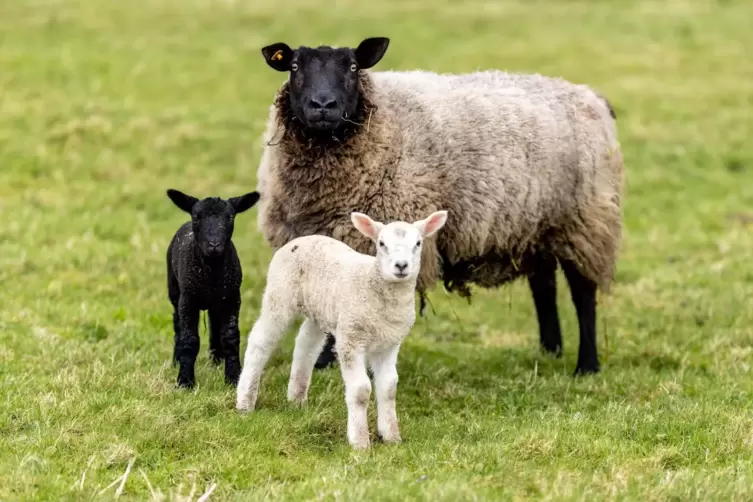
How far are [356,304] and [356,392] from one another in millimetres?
564

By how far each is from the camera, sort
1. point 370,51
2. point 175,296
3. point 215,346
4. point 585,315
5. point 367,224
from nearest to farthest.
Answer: point 367,224 → point 175,296 → point 370,51 → point 215,346 → point 585,315

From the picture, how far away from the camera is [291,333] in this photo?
10.7 m

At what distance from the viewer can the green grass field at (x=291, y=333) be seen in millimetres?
6160

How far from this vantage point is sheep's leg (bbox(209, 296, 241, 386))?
7.72 metres

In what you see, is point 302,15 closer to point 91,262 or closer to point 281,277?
point 91,262

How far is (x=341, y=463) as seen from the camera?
6242mm

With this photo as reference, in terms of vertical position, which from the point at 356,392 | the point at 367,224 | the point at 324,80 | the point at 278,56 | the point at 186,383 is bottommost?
the point at 186,383

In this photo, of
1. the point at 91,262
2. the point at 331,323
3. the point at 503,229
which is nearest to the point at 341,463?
the point at 331,323

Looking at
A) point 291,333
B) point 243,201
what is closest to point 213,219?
point 243,201

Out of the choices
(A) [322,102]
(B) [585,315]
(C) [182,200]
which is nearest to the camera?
(C) [182,200]

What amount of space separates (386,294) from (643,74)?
19645mm

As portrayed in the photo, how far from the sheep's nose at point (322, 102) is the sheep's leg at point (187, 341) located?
5.88ft

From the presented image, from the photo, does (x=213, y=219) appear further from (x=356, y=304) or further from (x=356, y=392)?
(x=356, y=392)

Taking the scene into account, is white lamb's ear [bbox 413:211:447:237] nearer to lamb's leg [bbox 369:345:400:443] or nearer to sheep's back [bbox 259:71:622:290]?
lamb's leg [bbox 369:345:400:443]
